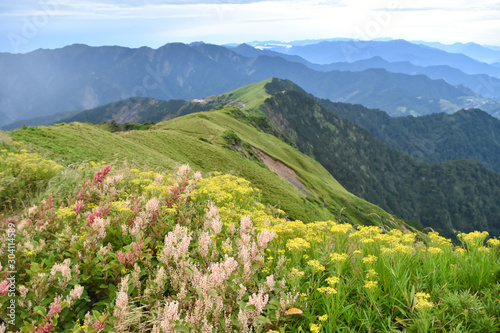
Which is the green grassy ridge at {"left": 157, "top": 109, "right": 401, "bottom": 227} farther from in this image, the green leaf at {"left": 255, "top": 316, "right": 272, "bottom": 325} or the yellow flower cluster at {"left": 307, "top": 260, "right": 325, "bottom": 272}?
the green leaf at {"left": 255, "top": 316, "right": 272, "bottom": 325}

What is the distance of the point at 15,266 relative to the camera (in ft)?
14.6

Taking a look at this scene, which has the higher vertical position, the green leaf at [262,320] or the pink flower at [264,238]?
the pink flower at [264,238]

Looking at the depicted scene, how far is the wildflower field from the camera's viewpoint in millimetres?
3781

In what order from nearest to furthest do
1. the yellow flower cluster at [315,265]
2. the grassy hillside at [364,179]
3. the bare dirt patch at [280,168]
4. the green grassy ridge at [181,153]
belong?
the yellow flower cluster at [315,265]
the green grassy ridge at [181,153]
the bare dirt patch at [280,168]
the grassy hillside at [364,179]

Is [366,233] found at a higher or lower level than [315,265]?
lower

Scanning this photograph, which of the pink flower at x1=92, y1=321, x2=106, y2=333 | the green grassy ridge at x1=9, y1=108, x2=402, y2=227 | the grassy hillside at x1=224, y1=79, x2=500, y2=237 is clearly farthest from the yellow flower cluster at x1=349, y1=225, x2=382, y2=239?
the grassy hillside at x1=224, y1=79, x2=500, y2=237

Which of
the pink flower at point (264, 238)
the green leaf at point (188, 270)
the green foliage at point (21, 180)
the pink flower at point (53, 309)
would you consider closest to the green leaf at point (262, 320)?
the green leaf at point (188, 270)

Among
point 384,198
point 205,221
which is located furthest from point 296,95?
point 205,221

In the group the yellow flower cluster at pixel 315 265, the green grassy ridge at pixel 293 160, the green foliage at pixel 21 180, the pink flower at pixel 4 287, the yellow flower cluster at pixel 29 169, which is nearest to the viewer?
the pink flower at pixel 4 287

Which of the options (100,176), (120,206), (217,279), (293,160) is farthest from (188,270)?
(293,160)

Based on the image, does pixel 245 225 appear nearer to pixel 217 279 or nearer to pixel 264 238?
pixel 264 238

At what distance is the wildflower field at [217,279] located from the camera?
3781 mm

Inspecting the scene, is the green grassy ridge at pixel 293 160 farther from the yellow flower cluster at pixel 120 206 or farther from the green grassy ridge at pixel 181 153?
the yellow flower cluster at pixel 120 206

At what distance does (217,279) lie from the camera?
3.91m
